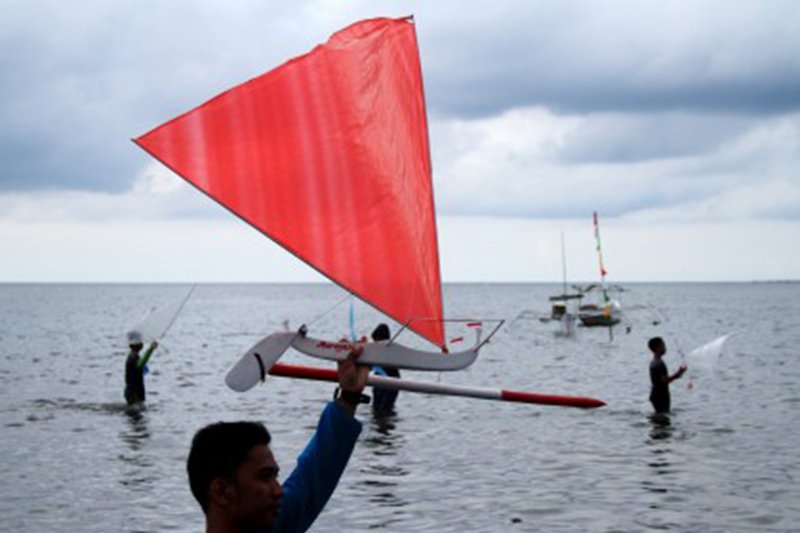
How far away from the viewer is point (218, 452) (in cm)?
356

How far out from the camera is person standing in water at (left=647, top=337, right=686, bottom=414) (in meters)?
23.0

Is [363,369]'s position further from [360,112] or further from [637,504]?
[637,504]

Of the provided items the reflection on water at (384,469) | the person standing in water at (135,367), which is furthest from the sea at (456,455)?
the person standing in water at (135,367)

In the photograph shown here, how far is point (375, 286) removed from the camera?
23.2 feet

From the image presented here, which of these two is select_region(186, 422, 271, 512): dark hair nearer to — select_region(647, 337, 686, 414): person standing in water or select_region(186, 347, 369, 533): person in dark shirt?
select_region(186, 347, 369, 533): person in dark shirt

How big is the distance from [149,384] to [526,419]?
1937 cm

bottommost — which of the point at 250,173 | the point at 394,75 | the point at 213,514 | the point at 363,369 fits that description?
the point at 213,514

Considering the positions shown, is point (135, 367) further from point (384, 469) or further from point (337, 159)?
point (337, 159)

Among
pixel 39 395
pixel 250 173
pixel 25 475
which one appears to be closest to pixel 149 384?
pixel 39 395

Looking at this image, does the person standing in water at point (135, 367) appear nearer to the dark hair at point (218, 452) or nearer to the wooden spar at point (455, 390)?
the wooden spar at point (455, 390)

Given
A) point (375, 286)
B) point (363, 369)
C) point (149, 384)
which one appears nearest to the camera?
point (363, 369)

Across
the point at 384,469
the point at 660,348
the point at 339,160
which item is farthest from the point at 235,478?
the point at 660,348

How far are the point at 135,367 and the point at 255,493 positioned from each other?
75.8 ft

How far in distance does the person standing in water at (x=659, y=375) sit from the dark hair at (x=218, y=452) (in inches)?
730
